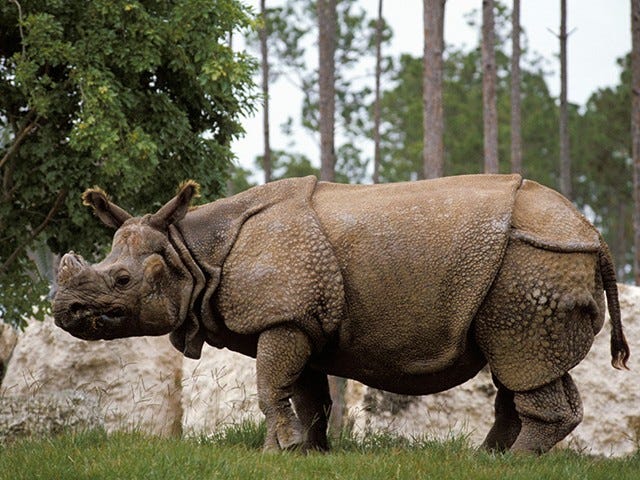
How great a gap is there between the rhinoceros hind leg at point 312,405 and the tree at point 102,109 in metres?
5.78

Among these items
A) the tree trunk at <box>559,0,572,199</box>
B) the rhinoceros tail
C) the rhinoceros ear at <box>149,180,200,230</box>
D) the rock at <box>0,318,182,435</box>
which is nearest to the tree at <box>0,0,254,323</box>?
the rock at <box>0,318,182,435</box>

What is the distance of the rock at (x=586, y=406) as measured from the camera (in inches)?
492

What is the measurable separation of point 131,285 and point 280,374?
3.95 feet

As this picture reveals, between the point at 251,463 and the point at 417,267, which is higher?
the point at 417,267

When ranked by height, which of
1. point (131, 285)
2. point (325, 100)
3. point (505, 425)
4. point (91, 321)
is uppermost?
point (325, 100)

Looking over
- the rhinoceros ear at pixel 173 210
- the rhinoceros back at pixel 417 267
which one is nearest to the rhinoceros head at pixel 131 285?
the rhinoceros ear at pixel 173 210

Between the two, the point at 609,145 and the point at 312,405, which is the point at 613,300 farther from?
the point at 609,145

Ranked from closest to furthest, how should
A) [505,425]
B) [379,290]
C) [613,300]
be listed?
1. [379,290]
2. [613,300]
3. [505,425]

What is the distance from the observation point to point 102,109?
14.5 metres

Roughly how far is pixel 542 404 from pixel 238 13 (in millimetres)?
8753

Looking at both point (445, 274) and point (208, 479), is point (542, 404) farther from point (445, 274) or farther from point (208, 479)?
point (208, 479)

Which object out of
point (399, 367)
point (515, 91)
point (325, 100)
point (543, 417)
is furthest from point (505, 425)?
point (515, 91)

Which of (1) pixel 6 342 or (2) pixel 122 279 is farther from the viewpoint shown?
(1) pixel 6 342

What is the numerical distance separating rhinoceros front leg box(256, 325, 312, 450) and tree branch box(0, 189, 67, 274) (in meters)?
7.83
